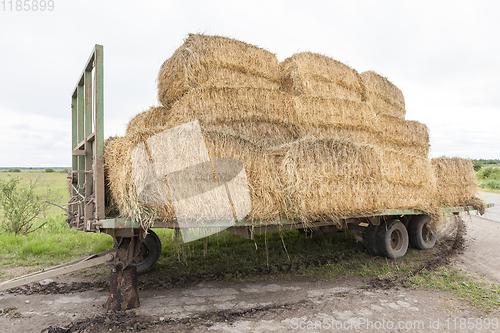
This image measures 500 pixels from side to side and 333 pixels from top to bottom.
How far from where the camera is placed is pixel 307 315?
405 centimetres

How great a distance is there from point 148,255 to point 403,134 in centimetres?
706

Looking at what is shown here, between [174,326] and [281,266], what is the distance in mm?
2748

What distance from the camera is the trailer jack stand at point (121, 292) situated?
4.13m

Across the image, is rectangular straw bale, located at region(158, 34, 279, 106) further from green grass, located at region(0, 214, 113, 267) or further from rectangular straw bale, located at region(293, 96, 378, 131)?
green grass, located at region(0, 214, 113, 267)

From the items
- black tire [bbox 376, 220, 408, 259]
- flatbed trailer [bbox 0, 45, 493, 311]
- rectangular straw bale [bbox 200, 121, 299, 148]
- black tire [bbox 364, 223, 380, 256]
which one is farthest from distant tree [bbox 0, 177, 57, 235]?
black tire [bbox 376, 220, 408, 259]

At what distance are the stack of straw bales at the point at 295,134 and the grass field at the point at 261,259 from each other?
2.89 feet

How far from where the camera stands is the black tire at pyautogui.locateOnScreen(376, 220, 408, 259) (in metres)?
6.63

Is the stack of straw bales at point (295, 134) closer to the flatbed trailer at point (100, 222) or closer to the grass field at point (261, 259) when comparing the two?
the flatbed trailer at point (100, 222)

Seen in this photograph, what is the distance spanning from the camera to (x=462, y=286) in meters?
5.08

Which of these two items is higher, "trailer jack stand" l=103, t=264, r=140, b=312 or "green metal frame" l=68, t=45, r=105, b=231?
"green metal frame" l=68, t=45, r=105, b=231

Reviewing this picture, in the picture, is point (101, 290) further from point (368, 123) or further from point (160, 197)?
point (368, 123)

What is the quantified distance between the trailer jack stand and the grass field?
27.8 inches

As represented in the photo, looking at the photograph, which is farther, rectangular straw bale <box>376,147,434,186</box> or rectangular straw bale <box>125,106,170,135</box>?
rectangular straw bale <box>125,106,170,135</box>

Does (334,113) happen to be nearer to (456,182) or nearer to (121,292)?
(456,182)
